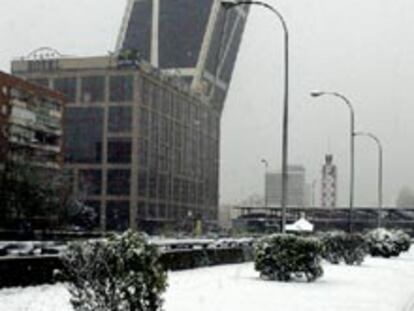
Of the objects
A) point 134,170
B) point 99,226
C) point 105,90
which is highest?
point 105,90

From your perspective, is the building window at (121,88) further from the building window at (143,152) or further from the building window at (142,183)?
the building window at (142,183)

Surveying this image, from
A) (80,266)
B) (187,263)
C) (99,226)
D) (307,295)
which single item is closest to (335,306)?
(307,295)

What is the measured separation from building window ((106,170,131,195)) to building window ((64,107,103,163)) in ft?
11.0

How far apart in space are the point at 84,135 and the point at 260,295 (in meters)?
123

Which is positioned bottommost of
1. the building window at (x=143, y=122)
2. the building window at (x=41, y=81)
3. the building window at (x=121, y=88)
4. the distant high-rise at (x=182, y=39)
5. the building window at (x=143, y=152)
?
the building window at (x=143, y=152)

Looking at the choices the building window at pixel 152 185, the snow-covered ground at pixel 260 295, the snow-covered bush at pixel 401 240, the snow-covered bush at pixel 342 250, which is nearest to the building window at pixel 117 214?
the building window at pixel 152 185

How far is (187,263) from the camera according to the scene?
34.6m

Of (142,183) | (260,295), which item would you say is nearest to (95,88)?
(142,183)

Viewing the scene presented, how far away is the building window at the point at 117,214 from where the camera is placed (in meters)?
137

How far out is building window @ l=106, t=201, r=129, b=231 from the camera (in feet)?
449

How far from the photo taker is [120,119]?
14050 centimetres

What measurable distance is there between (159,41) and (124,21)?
8.58 m

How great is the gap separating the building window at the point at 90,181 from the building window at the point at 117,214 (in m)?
3.08

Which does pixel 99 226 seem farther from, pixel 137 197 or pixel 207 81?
pixel 207 81
